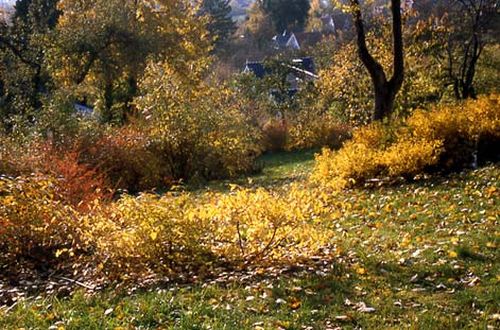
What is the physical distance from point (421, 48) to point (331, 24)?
3933 cm

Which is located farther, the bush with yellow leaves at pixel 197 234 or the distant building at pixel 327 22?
the distant building at pixel 327 22

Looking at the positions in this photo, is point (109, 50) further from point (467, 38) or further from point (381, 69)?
point (467, 38)

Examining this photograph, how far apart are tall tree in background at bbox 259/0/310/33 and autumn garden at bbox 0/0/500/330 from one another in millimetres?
29815

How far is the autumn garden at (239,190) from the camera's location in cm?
549

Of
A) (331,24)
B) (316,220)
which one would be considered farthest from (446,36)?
(331,24)

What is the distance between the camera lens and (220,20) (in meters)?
55.3

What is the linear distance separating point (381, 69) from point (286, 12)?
44.4m

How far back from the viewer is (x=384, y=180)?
11430mm

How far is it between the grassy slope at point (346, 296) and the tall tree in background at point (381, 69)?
21.8ft

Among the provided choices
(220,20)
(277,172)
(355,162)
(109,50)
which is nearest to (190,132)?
(277,172)

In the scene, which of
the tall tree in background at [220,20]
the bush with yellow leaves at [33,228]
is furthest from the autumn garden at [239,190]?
the tall tree in background at [220,20]

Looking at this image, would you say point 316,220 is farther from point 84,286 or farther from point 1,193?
point 1,193

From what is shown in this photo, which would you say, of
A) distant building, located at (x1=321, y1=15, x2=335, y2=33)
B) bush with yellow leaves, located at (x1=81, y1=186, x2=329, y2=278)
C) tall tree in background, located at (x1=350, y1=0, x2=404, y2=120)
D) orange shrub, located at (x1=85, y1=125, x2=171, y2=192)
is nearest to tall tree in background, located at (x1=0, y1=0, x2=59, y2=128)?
orange shrub, located at (x1=85, y1=125, x2=171, y2=192)

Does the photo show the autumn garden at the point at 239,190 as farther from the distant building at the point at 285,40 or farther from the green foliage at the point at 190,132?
the distant building at the point at 285,40
